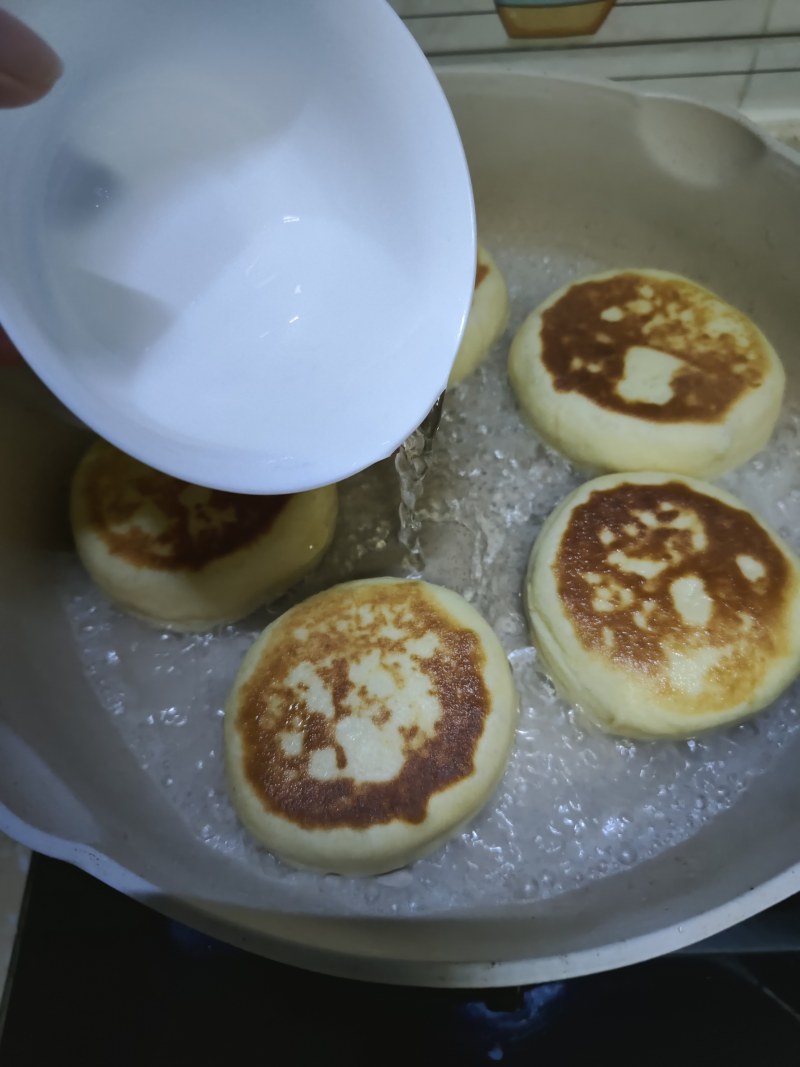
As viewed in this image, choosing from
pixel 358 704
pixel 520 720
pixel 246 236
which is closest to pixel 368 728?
pixel 358 704

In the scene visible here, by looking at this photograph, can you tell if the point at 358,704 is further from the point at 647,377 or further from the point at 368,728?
the point at 647,377

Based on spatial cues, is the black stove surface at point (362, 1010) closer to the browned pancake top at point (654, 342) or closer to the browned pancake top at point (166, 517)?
the browned pancake top at point (166, 517)

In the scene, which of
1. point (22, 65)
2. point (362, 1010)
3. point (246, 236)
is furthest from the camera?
point (362, 1010)

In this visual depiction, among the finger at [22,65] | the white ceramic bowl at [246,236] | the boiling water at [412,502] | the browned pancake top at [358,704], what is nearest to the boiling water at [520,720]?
the boiling water at [412,502]

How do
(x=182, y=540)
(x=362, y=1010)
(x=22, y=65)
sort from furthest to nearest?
(x=182, y=540), (x=362, y=1010), (x=22, y=65)

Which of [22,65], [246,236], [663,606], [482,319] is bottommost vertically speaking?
[663,606]

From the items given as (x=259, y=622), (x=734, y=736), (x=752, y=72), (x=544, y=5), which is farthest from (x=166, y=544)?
(x=752, y=72)
